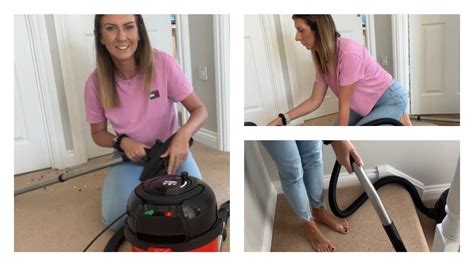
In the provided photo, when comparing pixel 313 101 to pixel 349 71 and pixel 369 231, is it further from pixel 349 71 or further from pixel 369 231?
pixel 369 231

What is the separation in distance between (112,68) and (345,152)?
24.1 inches

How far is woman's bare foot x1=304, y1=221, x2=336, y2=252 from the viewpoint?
919 mm

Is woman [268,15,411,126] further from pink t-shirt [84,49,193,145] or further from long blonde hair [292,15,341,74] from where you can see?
pink t-shirt [84,49,193,145]

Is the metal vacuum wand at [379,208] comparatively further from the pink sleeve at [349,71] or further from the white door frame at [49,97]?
the white door frame at [49,97]

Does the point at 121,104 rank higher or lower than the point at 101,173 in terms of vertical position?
higher

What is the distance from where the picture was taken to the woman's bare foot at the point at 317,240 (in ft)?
3.02

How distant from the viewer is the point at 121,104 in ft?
3.21

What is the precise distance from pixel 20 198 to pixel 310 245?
72cm

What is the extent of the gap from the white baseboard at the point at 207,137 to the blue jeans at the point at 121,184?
0.17 feet

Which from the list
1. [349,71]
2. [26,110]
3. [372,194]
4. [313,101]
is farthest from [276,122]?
[26,110]

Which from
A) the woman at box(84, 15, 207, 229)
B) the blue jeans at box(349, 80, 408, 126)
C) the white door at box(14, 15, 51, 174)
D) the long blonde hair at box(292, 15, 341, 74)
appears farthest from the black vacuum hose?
the white door at box(14, 15, 51, 174)
